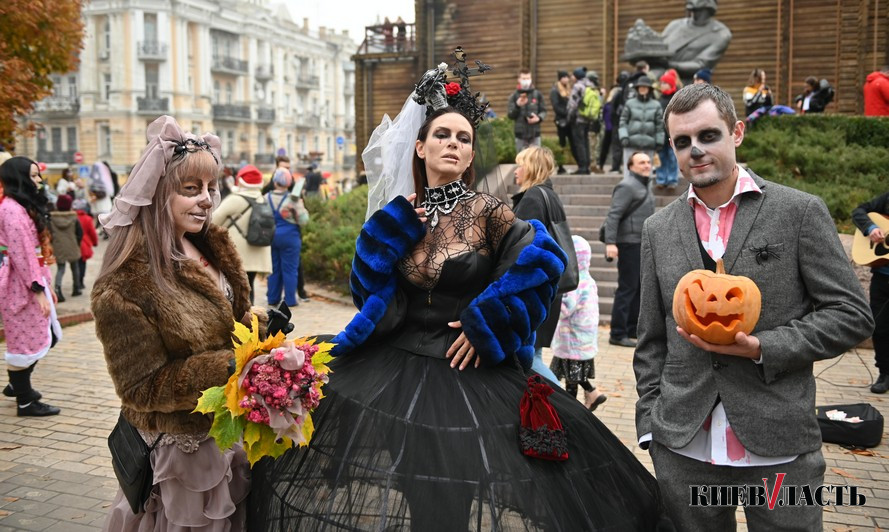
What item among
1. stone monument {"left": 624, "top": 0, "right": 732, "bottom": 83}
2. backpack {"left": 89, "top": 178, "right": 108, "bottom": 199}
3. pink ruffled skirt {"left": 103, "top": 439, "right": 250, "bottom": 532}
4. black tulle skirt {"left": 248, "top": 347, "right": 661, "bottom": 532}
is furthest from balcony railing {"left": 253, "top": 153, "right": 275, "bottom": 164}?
black tulle skirt {"left": 248, "top": 347, "right": 661, "bottom": 532}

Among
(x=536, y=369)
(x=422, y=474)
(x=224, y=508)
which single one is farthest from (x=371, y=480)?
(x=536, y=369)

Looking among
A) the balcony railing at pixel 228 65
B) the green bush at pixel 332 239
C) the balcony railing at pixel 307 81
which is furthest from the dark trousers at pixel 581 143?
the balcony railing at pixel 307 81

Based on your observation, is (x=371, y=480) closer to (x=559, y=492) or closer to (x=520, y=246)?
(x=559, y=492)

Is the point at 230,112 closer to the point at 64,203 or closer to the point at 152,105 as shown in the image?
the point at 152,105

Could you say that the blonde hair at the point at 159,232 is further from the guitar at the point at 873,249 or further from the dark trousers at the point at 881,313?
the dark trousers at the point at 881,313

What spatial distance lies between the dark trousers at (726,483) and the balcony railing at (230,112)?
214 feet

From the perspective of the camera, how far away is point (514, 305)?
3221 millimetres

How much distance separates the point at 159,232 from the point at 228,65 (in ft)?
220

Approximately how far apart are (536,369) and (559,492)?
1.01 meters

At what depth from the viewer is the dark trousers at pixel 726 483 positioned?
250cm

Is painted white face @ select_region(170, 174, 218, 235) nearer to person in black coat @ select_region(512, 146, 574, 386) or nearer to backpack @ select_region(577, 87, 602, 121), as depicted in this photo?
person in black coat @ select_region(512, 146, 574, 386)

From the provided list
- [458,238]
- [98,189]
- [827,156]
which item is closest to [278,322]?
[458,238]

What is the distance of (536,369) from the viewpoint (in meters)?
3.75

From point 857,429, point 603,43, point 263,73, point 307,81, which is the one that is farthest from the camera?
point 307,81
